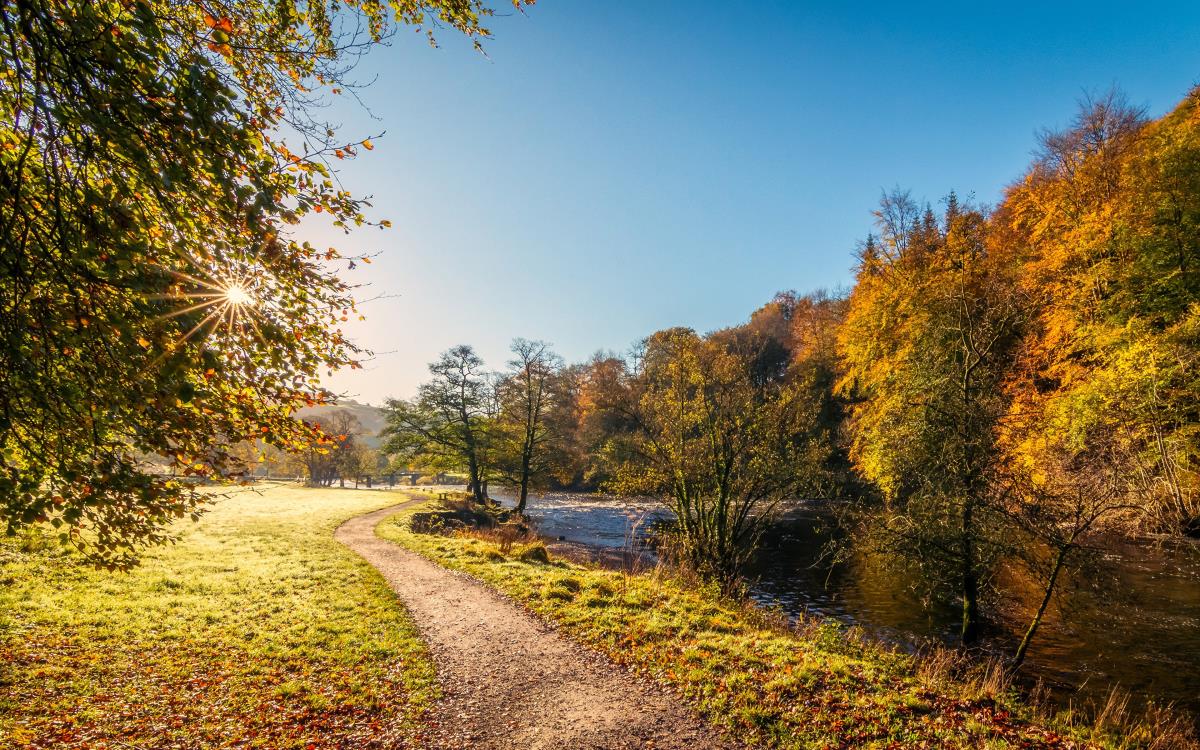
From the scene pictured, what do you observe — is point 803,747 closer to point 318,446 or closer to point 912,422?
point 318,446

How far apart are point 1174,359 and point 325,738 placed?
24842mm

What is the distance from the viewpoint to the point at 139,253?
3766mm

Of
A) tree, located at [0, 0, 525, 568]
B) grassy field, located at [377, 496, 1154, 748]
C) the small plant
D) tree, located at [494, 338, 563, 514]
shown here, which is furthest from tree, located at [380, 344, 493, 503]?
tree, located at [0, 0, 525, 568]

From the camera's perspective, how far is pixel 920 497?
462 inches

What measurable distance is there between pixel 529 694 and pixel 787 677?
13.9 ft

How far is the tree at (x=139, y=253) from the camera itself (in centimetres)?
375

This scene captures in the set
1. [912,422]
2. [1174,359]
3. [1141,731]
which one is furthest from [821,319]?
[1141,731]

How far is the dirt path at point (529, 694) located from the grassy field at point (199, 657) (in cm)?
58

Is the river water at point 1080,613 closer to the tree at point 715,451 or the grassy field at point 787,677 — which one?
the tree at point 715,451

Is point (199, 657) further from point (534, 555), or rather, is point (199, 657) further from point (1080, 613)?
point (1080, 613)

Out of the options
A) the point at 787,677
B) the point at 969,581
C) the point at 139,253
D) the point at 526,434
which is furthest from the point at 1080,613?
the point at 526,434

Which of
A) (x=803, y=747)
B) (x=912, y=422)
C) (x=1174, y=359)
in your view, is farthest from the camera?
(x=1174, y=359)

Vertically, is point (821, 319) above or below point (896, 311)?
above

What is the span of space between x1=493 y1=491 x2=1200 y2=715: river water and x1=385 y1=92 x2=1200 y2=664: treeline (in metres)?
1.22
